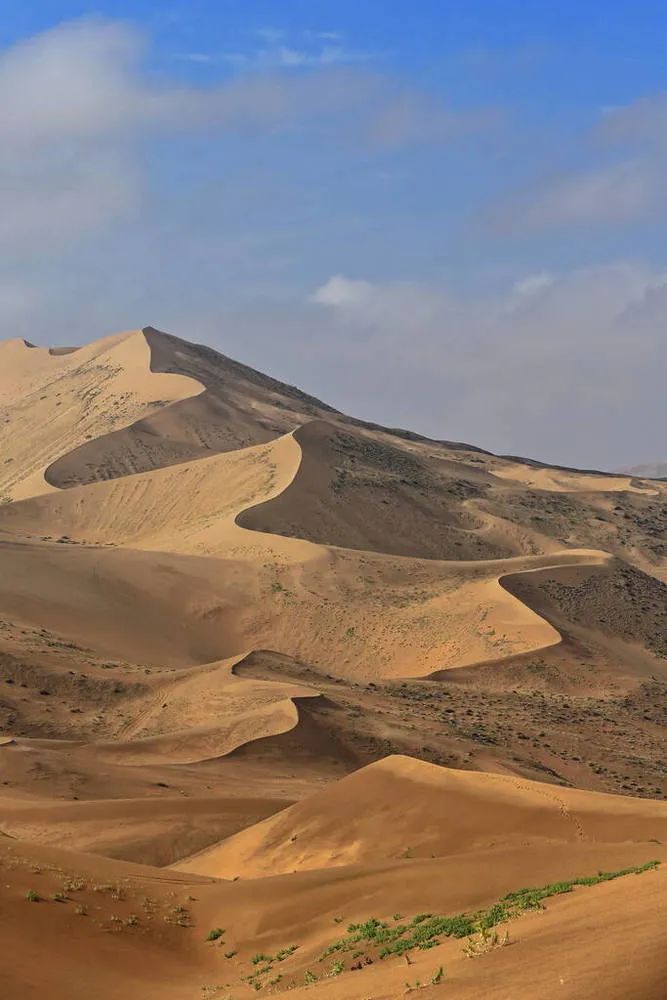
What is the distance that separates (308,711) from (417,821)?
1249cm

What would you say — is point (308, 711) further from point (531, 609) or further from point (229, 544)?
point (229, 544)

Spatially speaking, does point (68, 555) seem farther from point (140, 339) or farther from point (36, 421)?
point (140, 339)

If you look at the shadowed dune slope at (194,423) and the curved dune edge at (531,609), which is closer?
the curved dune edge at (531,609)

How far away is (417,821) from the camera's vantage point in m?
20.6

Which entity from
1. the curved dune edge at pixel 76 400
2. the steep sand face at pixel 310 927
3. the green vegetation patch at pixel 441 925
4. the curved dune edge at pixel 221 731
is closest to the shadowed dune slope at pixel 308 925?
the steep sand face at pixel 310 927

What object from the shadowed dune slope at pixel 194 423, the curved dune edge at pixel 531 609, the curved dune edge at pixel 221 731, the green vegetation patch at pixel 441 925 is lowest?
the curved dune edge at pixel 221 731

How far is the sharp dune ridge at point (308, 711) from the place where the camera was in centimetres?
1441

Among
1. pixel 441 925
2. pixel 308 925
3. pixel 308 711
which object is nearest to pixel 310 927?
pixel 308 925

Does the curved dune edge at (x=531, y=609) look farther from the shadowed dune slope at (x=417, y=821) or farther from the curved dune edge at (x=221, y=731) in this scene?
the shadowed dune slope at (x=417, y=821)

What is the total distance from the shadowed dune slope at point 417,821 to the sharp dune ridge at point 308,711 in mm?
61

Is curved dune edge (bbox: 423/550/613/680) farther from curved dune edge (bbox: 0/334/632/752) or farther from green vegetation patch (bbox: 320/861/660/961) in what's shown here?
green vegetation patch (bbox: 320/861/660/961)

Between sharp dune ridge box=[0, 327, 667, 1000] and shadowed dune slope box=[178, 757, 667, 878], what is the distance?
61mm

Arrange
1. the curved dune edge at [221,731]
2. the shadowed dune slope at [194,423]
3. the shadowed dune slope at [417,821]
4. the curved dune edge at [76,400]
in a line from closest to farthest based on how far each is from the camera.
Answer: the shadowed dune slope at [417,821]
the curved dune edge at [221,731]
the shadowed dune slope at [194,423]
the curved dune edge at [76,400]

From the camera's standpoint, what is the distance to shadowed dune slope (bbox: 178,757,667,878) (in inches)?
760
